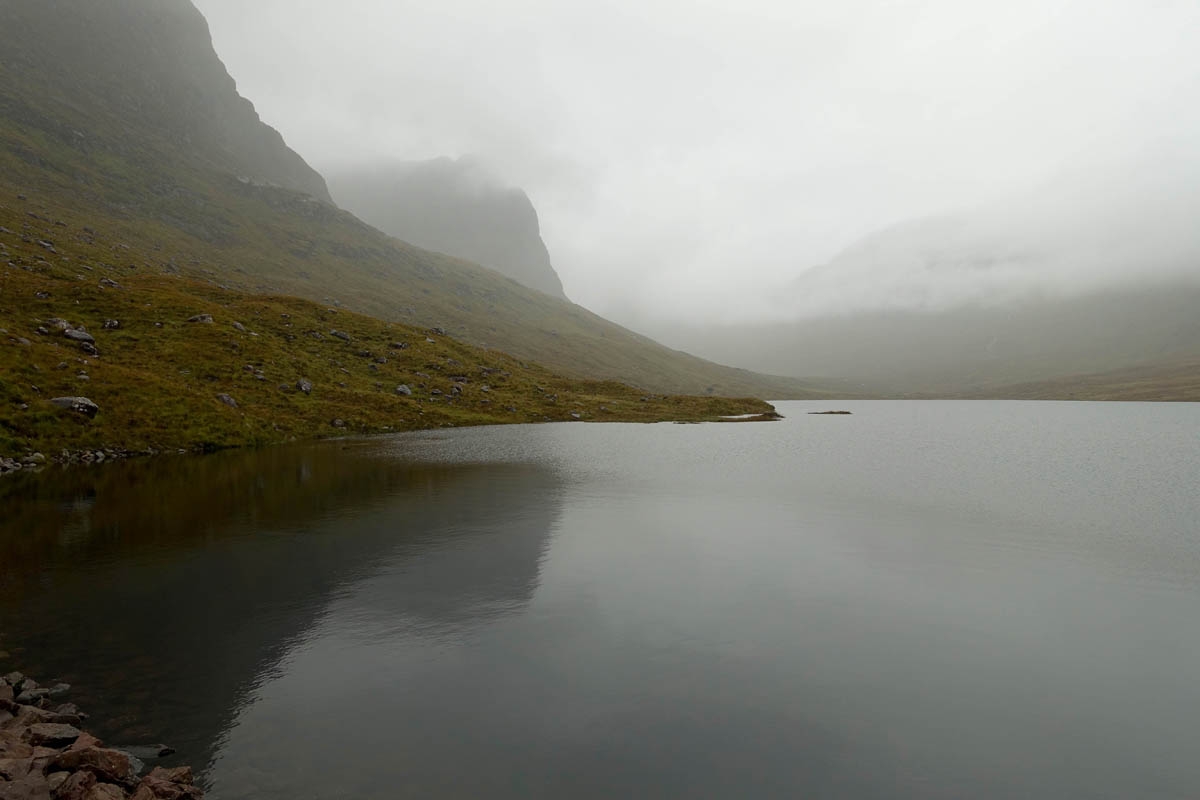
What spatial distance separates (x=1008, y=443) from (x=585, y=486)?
79.1m

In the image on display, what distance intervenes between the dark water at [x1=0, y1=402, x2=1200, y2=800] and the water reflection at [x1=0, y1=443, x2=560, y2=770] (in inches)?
6.8

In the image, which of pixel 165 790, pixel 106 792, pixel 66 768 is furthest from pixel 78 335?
pixel 165 790

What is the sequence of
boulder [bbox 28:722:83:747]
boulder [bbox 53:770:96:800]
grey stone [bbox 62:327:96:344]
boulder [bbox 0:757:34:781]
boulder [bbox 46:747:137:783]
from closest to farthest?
boulder [bbox 53:770:96:800] < boulder [bbox 0:757:34:781] < boulder [bbox 46:747:137:783] < boulder [bbox 28:722:83:747] < grey stone [bbox 62:327:96:344]

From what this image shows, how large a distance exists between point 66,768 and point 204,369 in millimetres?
88221

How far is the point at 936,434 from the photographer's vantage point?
11681 cm

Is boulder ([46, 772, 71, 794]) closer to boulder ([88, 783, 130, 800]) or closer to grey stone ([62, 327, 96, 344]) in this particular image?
boulder ([88, 783, 130, 800])

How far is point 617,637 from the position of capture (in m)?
22.8

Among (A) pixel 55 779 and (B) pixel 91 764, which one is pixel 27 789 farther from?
(B) pixel 91 764

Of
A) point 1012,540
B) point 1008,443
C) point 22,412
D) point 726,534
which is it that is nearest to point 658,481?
point 726,534

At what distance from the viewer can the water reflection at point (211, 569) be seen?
61.9ft

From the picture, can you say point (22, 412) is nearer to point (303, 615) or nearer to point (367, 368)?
point (303, 615)

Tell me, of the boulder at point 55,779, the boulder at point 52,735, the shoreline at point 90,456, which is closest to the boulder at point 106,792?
the boulder at point 55,779

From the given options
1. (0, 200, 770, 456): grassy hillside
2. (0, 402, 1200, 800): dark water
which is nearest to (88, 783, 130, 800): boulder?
(0, 402, 1200, 800): dark water

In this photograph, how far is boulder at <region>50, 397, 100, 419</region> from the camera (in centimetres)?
5828
